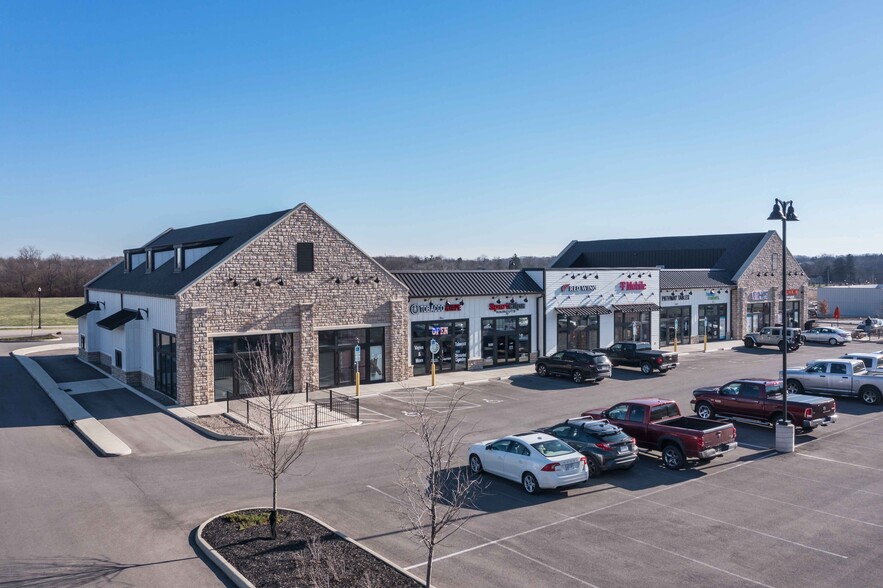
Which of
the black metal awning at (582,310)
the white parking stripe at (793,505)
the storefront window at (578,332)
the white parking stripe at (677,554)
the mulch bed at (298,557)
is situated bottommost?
the white parking stripe at (793,505)

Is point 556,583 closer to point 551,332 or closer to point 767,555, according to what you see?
point 767,555

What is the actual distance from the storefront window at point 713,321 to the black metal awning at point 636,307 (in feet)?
22.7

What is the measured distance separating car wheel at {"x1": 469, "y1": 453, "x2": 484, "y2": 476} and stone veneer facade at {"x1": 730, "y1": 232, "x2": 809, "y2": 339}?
42.1m

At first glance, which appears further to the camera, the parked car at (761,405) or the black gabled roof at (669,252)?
the black gabled roof at (669,252)

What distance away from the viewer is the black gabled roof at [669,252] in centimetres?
5764

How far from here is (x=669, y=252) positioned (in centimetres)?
6312

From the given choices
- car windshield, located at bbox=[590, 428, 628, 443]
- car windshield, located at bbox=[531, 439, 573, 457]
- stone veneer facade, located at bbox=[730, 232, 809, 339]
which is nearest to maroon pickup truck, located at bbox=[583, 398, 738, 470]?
car windshield, located at bbox=[590, 428, 628, 443]

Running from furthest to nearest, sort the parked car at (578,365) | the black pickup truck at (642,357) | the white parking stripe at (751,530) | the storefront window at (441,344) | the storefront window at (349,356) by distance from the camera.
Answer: the black pickup truck at (642,357)
the storefront window at (441,344)
the parked car at (578,365)
the storefront window at (349,356)
the white parking stripe at (751,530)

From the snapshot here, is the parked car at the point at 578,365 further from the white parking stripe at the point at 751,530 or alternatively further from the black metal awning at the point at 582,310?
the white parking stripe at the point at 751,530

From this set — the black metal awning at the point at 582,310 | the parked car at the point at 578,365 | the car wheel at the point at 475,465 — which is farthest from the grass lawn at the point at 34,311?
the car wheel at the point at 475,465

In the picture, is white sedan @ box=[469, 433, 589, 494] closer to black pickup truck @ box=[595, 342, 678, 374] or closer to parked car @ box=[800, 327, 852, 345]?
black pickup truck @ box=[595, 342, 678, 374]

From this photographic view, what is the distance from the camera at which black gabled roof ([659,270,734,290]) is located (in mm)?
50250

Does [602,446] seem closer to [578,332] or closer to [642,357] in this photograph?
[642,357]

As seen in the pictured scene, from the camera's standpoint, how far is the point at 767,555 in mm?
13461
